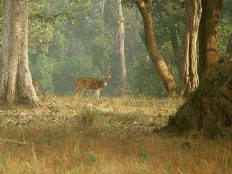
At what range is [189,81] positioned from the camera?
21.5m

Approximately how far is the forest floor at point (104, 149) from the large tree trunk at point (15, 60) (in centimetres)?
329

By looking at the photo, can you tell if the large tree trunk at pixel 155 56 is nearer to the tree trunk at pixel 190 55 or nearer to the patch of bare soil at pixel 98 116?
the tree trunk at pixel 190 55

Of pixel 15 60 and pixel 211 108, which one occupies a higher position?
pixel 15 60

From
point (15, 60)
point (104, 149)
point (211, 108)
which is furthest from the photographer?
point (15, 60)

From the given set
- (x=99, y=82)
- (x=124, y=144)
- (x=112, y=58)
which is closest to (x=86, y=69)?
(x=112, y=58)

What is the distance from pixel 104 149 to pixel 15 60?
957 cm

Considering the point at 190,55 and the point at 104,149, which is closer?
the point at 104,149

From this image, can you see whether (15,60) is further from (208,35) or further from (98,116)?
(208,35)

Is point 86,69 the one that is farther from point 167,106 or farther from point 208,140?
point 208,140

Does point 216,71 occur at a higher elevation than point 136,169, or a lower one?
higher

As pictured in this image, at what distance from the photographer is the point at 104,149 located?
8.33 metres

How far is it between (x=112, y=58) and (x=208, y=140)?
2214 inches

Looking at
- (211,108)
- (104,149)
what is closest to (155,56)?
(211,108)

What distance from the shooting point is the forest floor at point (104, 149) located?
22.7 ft
